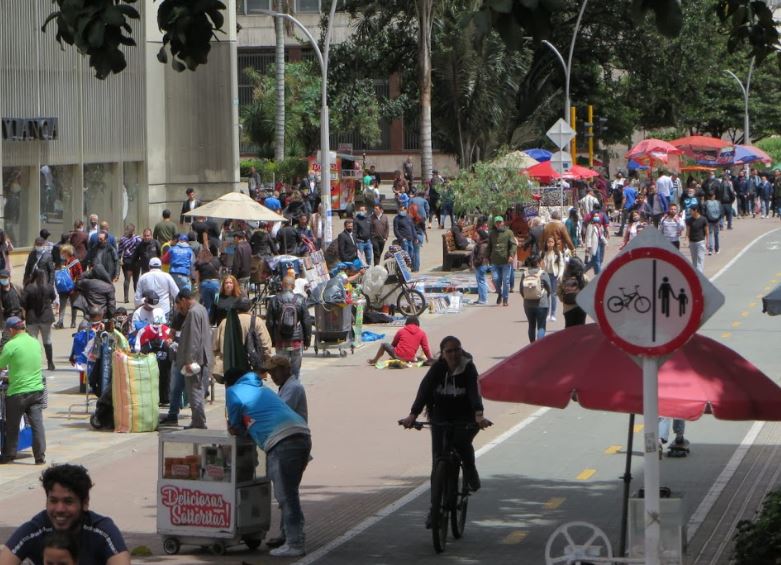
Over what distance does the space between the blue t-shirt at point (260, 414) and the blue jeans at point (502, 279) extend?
17.5 meters

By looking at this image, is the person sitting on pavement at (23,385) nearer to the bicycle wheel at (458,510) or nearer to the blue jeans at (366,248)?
the bicycle wheel at (458,510)

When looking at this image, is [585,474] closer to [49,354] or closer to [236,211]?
[49,354]

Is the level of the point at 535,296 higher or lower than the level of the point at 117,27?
lower

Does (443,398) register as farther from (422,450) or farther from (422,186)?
(422,186)

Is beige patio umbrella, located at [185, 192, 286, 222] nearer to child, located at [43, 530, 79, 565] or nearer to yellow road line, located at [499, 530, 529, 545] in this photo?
yellow road line, located at [499, 530, 529, 545]

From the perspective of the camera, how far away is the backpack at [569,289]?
1839 centimetres

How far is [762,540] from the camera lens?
29.5 feet

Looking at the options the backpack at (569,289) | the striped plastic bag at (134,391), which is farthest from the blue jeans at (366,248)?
the striped plastic bag at (134,391)

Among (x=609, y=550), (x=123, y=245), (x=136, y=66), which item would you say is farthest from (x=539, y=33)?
(x=136, y=66)

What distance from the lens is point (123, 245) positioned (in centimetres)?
2897

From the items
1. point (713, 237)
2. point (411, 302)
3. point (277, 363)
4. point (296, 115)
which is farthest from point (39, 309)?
point (296, 115)

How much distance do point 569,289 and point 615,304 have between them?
11627 mm

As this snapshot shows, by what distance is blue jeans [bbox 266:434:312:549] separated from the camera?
1120 centimetres

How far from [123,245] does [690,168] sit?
115 feet
